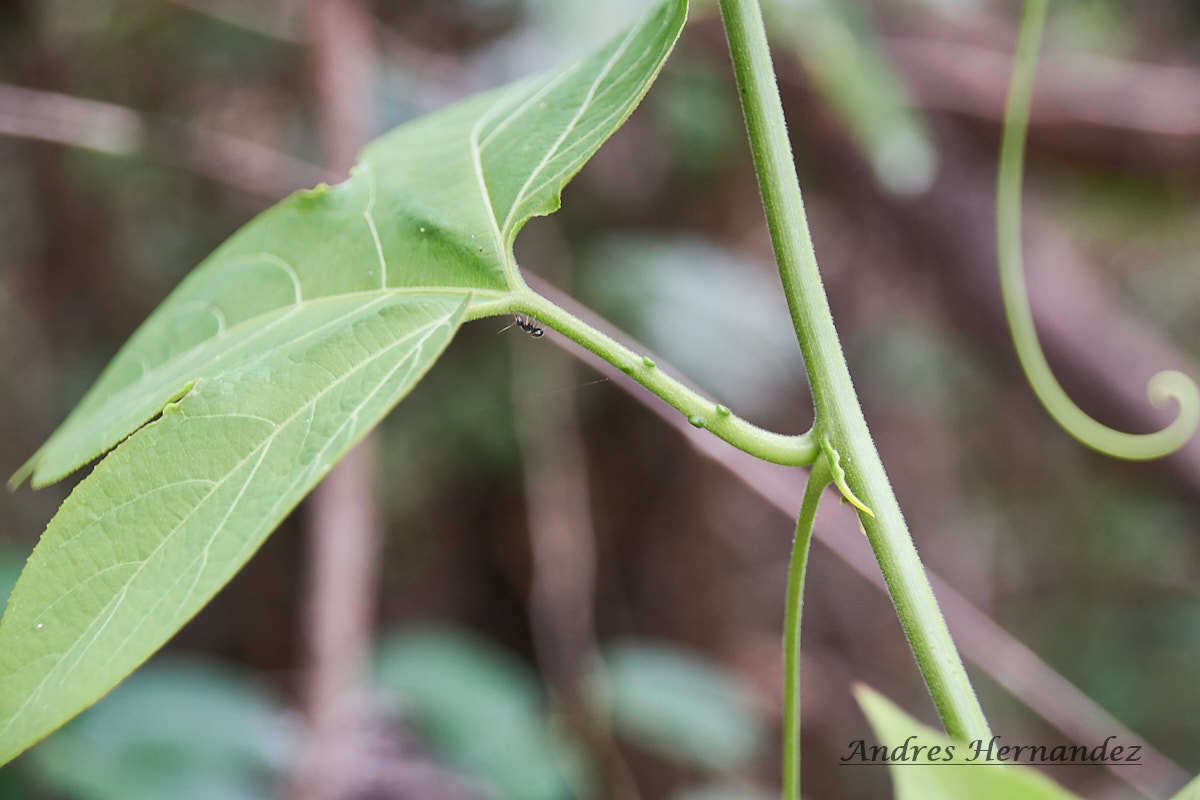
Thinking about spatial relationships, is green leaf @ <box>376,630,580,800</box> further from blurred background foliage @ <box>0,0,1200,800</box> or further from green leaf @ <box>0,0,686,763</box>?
green leaf @ <box>0,0,686,763</box>

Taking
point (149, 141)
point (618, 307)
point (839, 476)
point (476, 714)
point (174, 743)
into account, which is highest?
point (618, 307)

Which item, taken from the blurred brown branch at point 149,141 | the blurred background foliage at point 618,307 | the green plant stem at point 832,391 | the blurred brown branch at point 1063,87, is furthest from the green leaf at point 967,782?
the blurred brown branch at point 1063,87

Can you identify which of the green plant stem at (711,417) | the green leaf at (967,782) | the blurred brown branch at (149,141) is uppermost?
the blurred brown branch at (149,141)

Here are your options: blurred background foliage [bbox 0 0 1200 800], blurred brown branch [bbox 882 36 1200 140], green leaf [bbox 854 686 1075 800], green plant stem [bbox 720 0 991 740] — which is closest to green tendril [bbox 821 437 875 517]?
green plant stem [bbox 720 0 991 740]

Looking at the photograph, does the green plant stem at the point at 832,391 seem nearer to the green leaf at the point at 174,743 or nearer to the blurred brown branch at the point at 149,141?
the blurred brown branch at the point at 149,141

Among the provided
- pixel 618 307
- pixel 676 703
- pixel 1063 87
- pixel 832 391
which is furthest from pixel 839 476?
pixel 1063 87

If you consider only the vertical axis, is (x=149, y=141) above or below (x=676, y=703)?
above

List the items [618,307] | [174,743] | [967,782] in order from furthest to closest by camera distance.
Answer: [618,307]
[174,743]
[967,782]

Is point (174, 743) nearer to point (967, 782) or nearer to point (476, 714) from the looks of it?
point (476, 714)
